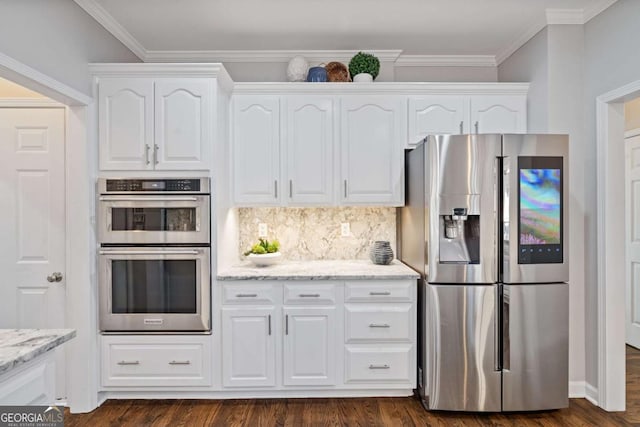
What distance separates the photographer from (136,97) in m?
2.81

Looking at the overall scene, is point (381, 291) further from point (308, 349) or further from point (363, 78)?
point (363, 78)

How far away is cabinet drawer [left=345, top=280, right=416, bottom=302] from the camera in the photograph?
2863mm

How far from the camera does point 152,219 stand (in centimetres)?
278

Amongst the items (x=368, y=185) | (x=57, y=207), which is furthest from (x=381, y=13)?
(x=57, y=207)

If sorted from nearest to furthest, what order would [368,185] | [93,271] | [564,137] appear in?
1. [564,137]
2. [93,271]
3. [368,185]

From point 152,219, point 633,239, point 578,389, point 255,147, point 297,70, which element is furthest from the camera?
point 633,239

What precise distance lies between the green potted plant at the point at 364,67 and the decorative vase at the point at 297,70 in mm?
391

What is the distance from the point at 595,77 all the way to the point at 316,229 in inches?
94.6

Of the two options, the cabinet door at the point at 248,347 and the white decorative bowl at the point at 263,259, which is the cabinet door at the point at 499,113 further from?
the cabinet door at the point at 248,347

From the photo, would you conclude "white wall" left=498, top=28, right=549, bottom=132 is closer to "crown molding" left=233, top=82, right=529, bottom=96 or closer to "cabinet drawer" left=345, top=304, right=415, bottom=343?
"crown molding" left=233, top=82, right=529, bottom=96

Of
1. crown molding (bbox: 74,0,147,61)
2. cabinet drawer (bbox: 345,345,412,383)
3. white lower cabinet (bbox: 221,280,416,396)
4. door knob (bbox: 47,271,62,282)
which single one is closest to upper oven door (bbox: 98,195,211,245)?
door knob (bbox: 47,271,62,282)

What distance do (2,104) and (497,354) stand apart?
12.3 feet

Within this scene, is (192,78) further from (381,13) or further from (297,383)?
(297,383)
